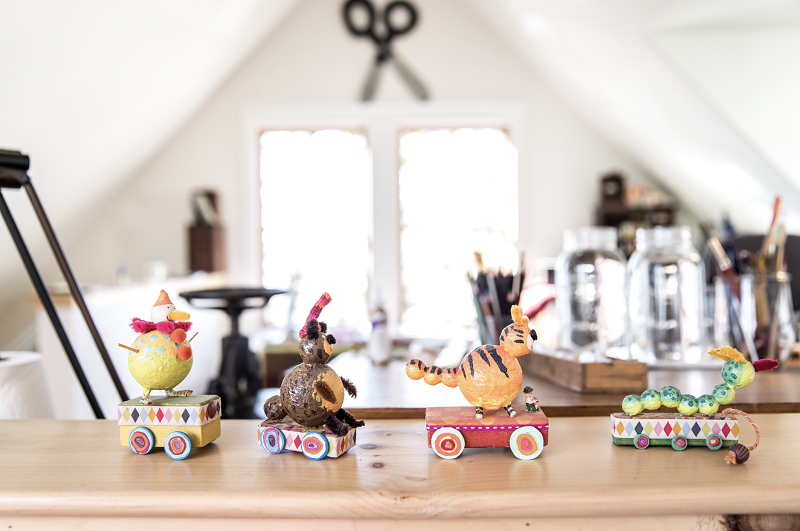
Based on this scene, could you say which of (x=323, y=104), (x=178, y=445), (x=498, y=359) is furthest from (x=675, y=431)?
(x=323, y=104)

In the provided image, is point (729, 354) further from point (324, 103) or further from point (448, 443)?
point (324, 103)

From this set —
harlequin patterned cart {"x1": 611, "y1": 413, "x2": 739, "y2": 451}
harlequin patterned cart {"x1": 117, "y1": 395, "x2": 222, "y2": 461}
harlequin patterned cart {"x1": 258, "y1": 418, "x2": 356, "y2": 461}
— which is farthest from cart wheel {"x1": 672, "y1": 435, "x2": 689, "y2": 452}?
harlequin patterned cart {"x1": 117, "y1": 395, "x2": 222, "y2": 461}

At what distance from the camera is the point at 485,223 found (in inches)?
196

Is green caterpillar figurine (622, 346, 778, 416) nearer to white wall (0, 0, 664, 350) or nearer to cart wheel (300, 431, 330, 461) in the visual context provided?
cart wheel (300, 431, 330, 461)

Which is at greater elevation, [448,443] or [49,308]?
[49,308]

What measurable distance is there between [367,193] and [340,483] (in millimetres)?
4452

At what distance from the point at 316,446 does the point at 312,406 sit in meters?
0.04

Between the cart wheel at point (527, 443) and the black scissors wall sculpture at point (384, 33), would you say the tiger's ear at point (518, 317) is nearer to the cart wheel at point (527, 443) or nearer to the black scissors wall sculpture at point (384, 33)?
the cart wheel at point (527, 443)

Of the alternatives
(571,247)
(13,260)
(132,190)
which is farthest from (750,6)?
(132,190)

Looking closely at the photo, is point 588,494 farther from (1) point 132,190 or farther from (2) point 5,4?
(1) point 132,190

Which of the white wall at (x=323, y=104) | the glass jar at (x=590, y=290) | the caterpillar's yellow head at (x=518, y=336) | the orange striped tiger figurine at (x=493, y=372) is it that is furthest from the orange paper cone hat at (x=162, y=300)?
the white wall at (x=323, y=104)

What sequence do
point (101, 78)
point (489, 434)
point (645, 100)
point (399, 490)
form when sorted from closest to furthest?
point (399, 490), point (489, 434), point (101, 78), point (645, 100)

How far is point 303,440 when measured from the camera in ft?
2.15

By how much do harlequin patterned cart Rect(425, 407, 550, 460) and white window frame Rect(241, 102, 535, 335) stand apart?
4084 millimetres
